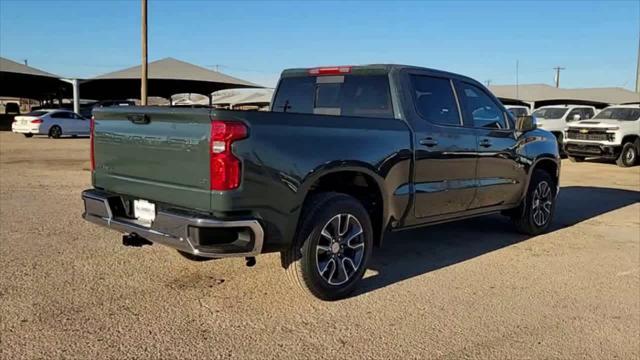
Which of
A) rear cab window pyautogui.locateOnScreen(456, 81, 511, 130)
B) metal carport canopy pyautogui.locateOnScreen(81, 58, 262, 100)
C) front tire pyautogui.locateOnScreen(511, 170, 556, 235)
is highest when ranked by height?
metal carport canopy pyautogui.locateOnScreen(81, 58, 262, 100)

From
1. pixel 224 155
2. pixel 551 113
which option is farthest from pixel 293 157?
→ pixel 551 113

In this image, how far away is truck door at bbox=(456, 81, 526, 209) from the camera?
6.19m

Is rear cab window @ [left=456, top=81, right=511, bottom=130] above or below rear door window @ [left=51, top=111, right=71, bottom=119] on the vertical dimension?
above

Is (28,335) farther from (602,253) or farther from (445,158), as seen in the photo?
(602,253)

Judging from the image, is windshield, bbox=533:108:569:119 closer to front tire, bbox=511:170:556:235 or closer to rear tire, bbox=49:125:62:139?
front tire, bbox=511:170:556:235

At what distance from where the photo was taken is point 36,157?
17.1 metres

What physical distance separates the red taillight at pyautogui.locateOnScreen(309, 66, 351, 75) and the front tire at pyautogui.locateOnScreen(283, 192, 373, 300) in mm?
1555

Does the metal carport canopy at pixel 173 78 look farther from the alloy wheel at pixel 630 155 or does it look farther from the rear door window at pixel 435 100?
the rear door window at pixel 435 100

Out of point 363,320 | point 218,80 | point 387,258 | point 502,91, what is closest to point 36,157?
point 387,258

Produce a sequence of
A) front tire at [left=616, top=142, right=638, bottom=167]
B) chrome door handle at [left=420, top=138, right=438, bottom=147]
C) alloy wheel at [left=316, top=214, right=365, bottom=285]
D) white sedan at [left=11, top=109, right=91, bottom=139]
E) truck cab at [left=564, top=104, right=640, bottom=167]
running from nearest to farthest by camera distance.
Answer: alloy wheel at [left=316, top=214, right=365, bottom=285], chrome door handle at [left=420, top=138, right=438, bottom=147], truck cab at [left=564, top=104, right=640, bottom=167], front tire at [left=616, top=142, right=638, bottom=167], white sedan at [left=11, top=109, right=91, bottom=139]

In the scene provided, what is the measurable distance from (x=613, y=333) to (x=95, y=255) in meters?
4.65

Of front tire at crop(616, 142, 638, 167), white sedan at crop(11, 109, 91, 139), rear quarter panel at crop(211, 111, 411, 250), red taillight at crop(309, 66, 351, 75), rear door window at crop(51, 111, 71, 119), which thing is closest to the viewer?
rear quarter panel at crop(211, 111, 411, 250)

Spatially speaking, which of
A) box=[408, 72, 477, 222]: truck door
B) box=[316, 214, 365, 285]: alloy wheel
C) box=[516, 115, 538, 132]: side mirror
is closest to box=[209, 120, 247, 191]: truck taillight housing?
box=[316, 214, 365, 285]: alloy wheel

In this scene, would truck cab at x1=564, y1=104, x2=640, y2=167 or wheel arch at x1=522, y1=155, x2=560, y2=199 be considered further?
truck cab at x1=564, y1=104, x2=640, y2=167
